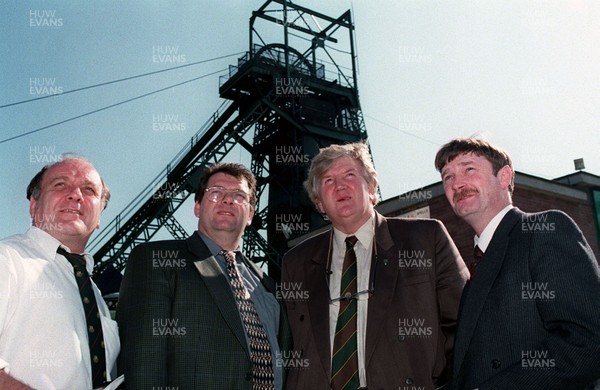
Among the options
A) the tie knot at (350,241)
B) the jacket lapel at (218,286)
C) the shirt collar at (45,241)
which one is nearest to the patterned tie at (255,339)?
the jacket lapel at (218,286)

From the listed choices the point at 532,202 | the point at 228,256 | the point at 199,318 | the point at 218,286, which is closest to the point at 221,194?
the point at 228,256

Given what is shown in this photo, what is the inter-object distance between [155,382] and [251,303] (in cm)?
101

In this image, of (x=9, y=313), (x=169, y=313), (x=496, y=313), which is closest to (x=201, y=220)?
(x=169, y=313)

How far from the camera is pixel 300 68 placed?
88.3ft

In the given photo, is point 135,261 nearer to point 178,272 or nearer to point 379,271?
point 178,272

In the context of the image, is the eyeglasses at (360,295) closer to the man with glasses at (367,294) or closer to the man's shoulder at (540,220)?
the man with glasses at (367,294)

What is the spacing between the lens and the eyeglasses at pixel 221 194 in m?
4.49

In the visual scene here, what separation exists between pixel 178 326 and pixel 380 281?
1575mm

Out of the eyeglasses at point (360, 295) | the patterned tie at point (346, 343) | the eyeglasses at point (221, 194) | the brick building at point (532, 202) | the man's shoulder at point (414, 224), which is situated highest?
the brick building at point (532, 202)

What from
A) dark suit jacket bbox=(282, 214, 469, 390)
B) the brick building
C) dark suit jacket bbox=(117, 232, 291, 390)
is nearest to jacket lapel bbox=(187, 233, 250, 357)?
dark suit jacket bbox=(117, 232, 291, 390)

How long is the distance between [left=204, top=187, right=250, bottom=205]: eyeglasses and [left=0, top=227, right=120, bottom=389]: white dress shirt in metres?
1.35

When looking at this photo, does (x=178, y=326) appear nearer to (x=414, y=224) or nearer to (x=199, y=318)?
(x=199, y=318)

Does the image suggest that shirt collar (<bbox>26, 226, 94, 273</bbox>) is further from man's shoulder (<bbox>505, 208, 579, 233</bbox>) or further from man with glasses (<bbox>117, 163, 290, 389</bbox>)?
man's shoulder (<bbox>505, 208, 579, 233</bbox>)

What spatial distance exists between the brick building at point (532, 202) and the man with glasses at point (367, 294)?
10229 millimetres
